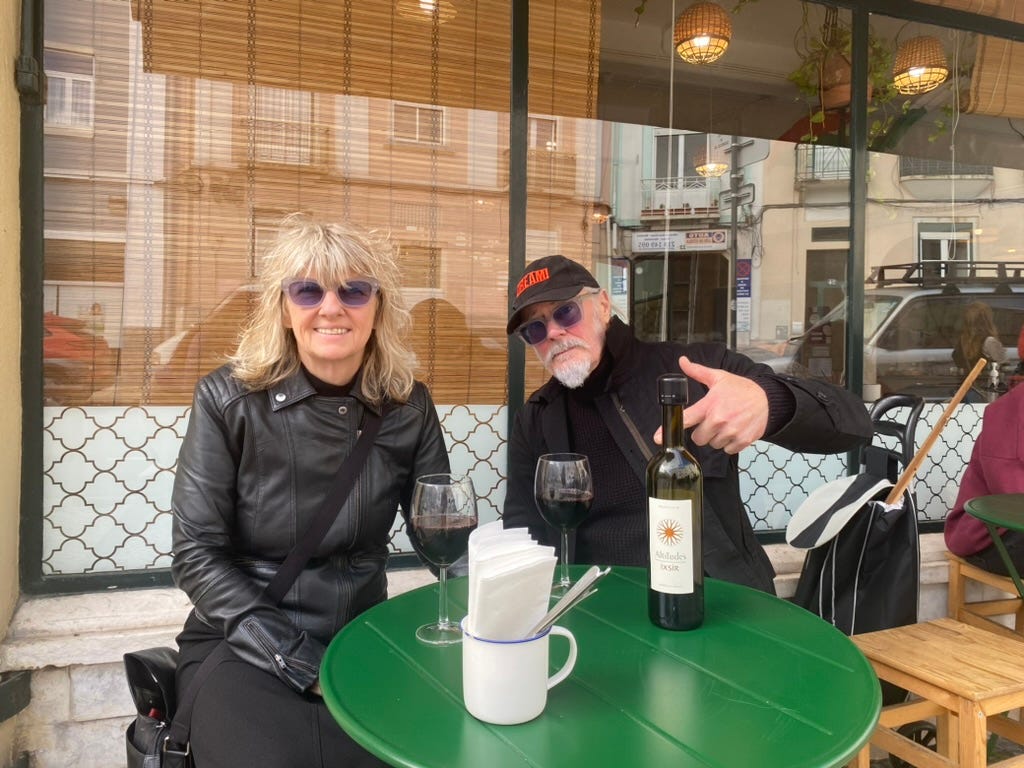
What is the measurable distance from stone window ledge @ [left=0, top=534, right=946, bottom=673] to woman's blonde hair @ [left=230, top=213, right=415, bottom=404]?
117 centimetres

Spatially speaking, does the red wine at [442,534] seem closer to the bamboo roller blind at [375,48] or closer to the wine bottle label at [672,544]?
the wine bottle label at [672,544]

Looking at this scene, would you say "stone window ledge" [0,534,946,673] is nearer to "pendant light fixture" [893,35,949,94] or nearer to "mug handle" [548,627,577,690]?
"mug handle" [548,627,577,690]

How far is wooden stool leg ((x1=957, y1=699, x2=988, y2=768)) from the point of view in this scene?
6.13ft

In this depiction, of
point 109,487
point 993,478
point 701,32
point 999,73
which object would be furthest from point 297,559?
point 999,73

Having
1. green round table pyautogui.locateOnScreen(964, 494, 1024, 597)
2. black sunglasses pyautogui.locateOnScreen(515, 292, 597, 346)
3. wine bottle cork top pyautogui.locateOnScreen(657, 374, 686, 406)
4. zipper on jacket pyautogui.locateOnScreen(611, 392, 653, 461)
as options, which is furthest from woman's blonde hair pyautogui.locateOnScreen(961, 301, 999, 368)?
wine bottle cork top pyautogui.locateOnScreen(657, 374, 686, 406)

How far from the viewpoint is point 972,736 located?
74.0 inches

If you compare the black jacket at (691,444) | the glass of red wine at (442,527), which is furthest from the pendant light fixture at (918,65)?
the glass of red wine at (442,527)

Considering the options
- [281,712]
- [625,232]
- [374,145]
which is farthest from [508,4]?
[281,712]

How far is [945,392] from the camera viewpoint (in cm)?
386

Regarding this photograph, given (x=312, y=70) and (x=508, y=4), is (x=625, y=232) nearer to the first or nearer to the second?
(x=508, y=4)

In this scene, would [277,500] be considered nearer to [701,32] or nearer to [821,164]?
[701,32]

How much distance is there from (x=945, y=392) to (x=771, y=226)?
4.28ft

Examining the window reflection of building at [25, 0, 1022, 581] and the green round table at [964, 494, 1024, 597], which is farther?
the window reflection of building at [25, 0, 1022, 581]

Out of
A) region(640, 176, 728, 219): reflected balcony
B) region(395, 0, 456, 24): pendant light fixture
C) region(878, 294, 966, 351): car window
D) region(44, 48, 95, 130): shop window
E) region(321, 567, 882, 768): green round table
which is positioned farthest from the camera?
region(878, 294, 966, 351): car window
